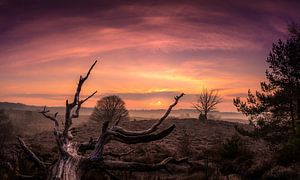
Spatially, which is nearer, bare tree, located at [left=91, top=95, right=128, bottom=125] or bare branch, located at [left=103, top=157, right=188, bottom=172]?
bare branch, located at [left=103, top=157, right=188, bottom=172]

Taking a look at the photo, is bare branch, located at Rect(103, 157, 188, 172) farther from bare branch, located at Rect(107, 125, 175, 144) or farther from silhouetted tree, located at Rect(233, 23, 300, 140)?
silhouetted tree, located at Rect(233, 23, 300, 140)

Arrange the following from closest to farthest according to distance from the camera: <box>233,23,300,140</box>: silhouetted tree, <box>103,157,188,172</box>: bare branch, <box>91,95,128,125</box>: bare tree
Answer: <box>103,157,188,172</box>: bare branch
<box>233,23,300,140</box>: silhouetted tree
<box>91,95,128,125</box>: bare tree

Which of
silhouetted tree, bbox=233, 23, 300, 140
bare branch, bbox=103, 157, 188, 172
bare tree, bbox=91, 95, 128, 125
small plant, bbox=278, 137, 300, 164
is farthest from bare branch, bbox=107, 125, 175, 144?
bare tree, bbox=91, 95, 128, 125

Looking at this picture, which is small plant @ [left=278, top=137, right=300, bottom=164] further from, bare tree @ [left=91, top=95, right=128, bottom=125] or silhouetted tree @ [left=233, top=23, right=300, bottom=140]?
bare tree @ [left=91, top=95, right=128, bottom=125]

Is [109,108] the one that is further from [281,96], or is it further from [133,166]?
[133,166]

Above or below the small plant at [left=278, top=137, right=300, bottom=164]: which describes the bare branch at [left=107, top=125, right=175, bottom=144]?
above

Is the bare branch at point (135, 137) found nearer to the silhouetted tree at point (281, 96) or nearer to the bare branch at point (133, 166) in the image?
the bare branch at point (133, 166)

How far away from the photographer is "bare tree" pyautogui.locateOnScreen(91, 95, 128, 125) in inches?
2136

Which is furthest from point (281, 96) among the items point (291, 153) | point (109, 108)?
point (109, 108)

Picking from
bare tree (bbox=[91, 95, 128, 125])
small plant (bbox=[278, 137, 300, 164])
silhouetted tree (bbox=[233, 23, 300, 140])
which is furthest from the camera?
bare tree (bbox=[91, 95, 128, 125])

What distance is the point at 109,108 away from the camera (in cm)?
5447

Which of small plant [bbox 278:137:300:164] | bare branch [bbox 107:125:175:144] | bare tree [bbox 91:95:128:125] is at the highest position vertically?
bare tree [bbox 91:95:128:125]

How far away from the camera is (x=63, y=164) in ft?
18.6

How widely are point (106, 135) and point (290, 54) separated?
2006cm
